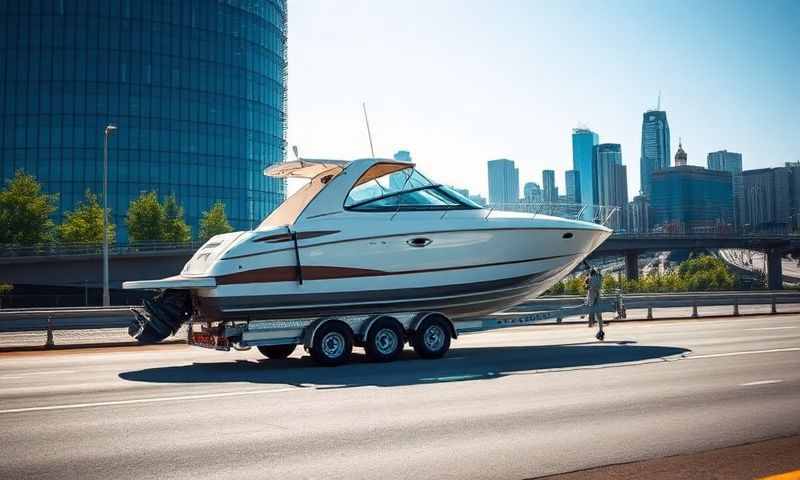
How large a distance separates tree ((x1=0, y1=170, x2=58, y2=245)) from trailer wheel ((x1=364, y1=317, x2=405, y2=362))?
47611 millimetres

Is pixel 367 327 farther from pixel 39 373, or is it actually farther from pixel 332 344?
pixel 39 373

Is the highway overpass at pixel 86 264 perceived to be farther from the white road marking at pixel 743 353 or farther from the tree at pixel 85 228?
the white road marking at pixel 743 353

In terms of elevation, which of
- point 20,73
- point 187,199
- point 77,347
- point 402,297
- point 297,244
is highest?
point 20,73

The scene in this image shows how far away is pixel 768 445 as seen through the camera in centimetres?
635

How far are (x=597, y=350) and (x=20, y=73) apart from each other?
92879 millimetres

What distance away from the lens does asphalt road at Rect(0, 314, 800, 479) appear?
5770 mm

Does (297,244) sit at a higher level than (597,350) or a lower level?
higher

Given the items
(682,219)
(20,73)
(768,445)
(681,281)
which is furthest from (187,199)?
(682,219)

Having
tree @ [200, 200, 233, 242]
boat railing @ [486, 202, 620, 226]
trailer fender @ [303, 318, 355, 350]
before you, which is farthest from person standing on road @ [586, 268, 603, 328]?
tree @ [200, 200, 233, 242]

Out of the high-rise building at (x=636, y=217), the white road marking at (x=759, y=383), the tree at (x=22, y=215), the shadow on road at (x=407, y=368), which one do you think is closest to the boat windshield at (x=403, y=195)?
the shadow on road at (x=407, y=368)

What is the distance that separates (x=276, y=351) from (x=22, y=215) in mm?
46051

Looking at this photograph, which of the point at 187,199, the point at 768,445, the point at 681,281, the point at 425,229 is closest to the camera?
the point at 768,445

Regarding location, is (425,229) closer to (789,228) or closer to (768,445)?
(768,445)

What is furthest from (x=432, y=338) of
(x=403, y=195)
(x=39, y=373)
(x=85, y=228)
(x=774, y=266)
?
(x=774, y=266)
